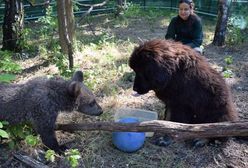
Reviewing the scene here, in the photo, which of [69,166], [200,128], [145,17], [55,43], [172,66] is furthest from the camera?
[145,17]

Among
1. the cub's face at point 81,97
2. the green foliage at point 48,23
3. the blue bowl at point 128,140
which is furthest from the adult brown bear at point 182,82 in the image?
the green foliage at point 48,23

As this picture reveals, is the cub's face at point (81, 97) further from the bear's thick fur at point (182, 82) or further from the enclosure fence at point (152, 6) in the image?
the enclosure fence at point (152, 6)

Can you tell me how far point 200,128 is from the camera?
4.25m

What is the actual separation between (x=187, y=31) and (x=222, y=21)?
363cm

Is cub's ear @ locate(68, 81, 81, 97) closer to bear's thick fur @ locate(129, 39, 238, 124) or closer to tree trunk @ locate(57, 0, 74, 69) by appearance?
bear's thick fur @ locate(129, 39, 238, 124)

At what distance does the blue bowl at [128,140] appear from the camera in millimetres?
4824

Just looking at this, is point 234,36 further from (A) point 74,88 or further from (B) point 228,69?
(A) point 74,88

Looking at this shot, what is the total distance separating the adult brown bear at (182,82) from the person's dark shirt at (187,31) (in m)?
2.07

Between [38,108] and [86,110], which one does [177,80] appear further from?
[38,108]

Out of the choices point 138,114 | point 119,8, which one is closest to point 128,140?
point 138,114

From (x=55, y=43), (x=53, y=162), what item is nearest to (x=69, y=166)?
(x=53, y=162)

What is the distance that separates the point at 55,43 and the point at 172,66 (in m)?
5.02

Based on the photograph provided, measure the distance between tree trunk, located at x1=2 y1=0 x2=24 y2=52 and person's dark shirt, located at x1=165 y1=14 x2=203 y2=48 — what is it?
389 cm

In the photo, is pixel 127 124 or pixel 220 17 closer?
pixel 127 124
